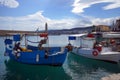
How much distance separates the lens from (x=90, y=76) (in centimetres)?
2016

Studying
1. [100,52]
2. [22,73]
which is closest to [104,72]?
[100,52]

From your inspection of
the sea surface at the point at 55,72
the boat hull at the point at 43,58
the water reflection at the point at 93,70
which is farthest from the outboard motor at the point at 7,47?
the water reflection at the point at 93,70

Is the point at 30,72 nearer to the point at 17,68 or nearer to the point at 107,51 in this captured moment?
the point at 17,68

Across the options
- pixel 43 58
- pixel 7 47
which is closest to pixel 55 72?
pixel 43 58

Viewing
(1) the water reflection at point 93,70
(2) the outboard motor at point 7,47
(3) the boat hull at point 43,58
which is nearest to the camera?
(1) the water reflection at point 93,70

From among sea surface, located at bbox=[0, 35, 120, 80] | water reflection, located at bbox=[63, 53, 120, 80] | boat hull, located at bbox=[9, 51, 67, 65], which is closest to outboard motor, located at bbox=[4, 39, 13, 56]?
sea surface, located at bbox=[0, 35, 120, 80]

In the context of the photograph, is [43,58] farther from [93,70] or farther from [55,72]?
[93,70]

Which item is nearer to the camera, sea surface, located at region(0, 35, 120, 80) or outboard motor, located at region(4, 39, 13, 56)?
sea surface, located at region(0, 35, 120, 80)

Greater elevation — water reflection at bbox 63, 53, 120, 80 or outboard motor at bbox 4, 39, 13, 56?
outboard motor at bbox 4, 39, 13, 56

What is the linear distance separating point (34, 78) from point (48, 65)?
13.6 feet

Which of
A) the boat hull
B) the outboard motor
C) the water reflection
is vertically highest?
the outboard motor

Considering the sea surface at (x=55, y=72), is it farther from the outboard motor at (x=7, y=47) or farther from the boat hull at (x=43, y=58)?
the outboard motor at (x=7, y=47)

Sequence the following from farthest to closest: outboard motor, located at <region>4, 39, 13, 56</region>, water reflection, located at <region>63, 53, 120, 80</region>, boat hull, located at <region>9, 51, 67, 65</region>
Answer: outboard motor, located at <region>4, 39, 13, 56</region>
boat hull, located at <region>9, 51, 67, 65</region>
water reflection, located at <region>63, 53, 120, 80</region>

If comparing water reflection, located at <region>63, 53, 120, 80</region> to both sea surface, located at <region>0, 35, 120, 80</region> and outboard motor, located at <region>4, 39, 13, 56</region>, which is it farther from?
outboard motor, located at <region>4, 39, 13, 56</region>
